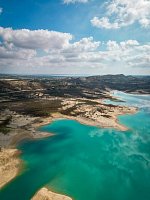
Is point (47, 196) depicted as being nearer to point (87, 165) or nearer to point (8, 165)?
point (8, 165)

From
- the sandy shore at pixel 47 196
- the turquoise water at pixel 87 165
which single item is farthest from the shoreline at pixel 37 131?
the turquoise water at pixel 87 165

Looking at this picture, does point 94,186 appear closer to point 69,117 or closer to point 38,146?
point 38,146

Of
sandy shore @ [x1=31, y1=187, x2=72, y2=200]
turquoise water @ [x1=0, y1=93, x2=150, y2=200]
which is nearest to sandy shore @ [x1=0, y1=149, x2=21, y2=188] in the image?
turquoise water @ [x1=0, y1=93, x2=150, y2=200]

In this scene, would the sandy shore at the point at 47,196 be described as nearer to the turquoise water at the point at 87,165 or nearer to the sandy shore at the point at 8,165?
the turquoise water at the point at 87,165

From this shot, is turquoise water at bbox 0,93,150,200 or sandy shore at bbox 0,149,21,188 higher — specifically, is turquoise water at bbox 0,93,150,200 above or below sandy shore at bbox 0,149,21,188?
below

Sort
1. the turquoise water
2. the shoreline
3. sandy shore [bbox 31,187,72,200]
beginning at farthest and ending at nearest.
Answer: the shoreline, the turquoise water, sandy shore [bbox 31,187,72,200]

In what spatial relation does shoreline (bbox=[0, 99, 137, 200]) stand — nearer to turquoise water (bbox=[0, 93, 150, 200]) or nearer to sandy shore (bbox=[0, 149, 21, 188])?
sandy shore (bbox=[0, 149, 21, 188])

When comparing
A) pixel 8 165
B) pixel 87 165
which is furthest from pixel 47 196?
pixel 87 165
